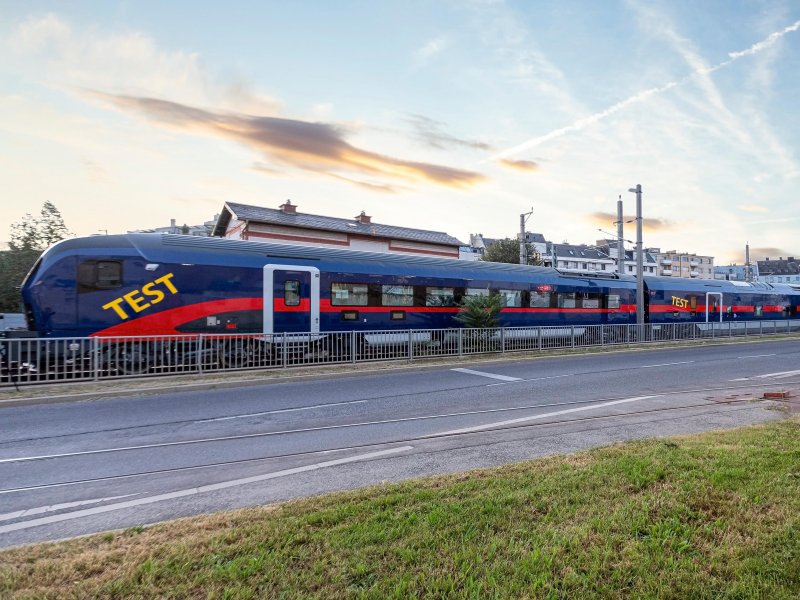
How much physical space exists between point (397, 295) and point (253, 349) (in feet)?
19.0

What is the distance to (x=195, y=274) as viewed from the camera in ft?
43.6

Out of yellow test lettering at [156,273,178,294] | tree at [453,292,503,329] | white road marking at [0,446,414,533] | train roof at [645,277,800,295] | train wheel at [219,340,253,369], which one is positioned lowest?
white road marking at [0,446,414,533]

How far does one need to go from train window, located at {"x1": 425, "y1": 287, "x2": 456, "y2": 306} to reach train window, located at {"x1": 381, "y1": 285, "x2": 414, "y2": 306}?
79cm

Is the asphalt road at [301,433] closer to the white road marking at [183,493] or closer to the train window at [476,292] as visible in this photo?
the white road marking at [183,493]

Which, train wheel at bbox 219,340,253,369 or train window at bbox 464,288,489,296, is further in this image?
train window at bbox 464,288,489,296

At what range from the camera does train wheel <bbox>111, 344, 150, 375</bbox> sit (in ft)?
37.9

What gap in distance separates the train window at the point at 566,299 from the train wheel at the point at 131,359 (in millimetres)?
17684

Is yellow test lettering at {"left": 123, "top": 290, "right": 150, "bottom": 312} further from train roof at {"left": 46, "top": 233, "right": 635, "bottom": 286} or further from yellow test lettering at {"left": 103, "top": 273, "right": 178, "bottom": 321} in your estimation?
train roof at {"left": 46, "top": 233, "right": 635, "bottom": 286}

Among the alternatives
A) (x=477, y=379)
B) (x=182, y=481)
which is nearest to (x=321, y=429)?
(x=182, y=481)

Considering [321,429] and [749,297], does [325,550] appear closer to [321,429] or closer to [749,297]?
[321,429]

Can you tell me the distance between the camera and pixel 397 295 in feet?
55.8

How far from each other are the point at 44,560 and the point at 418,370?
11300 mm

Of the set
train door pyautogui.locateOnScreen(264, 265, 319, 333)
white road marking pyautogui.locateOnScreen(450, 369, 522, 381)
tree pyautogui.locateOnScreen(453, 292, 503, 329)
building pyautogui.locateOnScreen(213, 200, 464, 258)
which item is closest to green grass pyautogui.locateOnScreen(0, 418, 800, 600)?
white road marking pyautogui.locateOnScreen(450, 369, 522, 381)

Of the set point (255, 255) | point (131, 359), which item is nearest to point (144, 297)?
point (131, 359)
